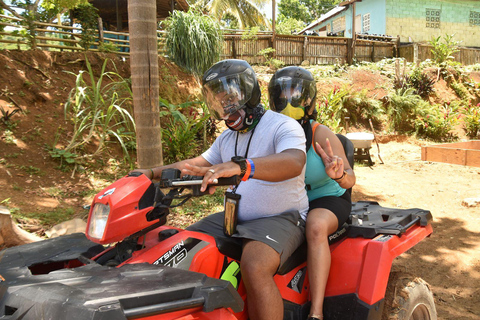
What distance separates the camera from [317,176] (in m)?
2.88

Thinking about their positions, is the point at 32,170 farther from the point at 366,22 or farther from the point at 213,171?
the point at 366,22

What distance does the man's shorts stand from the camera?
7.09ft

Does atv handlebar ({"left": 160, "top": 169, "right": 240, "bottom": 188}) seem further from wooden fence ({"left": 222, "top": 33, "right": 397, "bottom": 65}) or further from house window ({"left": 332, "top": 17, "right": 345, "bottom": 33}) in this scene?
house window ({"left": 332, "top": 17, "right": 345, "bottom": 33})

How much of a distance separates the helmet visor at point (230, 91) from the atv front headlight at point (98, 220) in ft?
2.92

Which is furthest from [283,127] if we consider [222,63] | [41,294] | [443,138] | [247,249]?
[443,138]

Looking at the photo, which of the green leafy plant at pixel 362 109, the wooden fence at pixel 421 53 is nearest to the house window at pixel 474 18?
the wooden fence at pixel 421 53

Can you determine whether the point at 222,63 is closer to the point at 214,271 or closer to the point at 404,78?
the point at 214,271

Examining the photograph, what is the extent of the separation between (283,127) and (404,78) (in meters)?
14.3

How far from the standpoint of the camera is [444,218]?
6.33 metres

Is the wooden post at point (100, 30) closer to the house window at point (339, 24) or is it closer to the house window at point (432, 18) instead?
the house window at point (432, 18)

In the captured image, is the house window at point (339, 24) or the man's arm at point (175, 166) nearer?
the man's arm at point (175, 166)

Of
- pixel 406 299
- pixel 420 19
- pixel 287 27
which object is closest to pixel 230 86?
pixel 406 299

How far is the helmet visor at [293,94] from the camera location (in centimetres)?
332

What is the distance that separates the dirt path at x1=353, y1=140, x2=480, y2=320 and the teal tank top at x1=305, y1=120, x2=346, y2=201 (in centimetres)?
97
